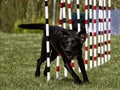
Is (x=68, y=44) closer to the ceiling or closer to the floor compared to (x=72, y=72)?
closer to the ceiling

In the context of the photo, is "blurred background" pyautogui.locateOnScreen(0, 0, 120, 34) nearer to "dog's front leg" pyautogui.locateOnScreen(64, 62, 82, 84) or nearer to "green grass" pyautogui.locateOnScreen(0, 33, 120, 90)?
"green grass" pyautogui.locateOnScreen(0, 33, 120, 90)

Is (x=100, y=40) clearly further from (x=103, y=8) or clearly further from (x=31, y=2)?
(x=31, y=2)

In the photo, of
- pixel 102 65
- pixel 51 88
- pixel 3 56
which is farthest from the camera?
pixel 3 56

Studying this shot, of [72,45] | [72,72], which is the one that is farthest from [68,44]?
[72,72]

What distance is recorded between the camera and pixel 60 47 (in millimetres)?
8422

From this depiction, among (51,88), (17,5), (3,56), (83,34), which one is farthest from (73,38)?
(17,5)

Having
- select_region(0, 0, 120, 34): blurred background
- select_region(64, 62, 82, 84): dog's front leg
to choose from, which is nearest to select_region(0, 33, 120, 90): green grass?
select_region(64, 62, 82, 84): dog's front leg

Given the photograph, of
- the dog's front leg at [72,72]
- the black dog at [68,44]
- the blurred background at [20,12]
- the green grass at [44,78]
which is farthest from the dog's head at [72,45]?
the blurred background at [20,12]

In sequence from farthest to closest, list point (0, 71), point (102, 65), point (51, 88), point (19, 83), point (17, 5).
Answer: point (17, 5) < point (102, 65) < point (0, 71) < point (19, 83) < point (51, 88)

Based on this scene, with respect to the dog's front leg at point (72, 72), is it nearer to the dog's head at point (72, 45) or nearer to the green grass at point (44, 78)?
the green grass at point (44, 78)

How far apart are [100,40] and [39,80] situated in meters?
3.75

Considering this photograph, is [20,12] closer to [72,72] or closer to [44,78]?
[44,78]

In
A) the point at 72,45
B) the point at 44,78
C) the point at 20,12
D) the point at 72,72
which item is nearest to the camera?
the point at 72,45

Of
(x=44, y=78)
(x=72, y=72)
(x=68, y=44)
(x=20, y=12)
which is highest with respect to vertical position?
(x=68, y=44)
